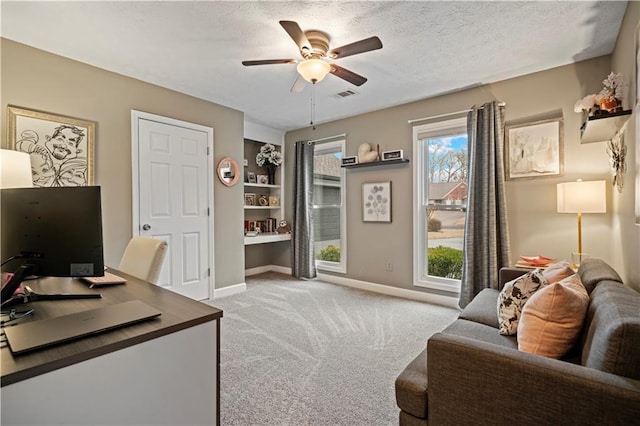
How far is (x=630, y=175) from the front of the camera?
6.61 ft

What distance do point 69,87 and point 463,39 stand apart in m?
3.51

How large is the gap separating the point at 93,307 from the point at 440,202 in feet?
11.7

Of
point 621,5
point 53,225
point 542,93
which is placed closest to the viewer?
point 53,225

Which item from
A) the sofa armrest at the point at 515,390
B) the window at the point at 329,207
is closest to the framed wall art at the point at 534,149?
the window at the point at 329,207

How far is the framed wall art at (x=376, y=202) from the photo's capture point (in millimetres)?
4137

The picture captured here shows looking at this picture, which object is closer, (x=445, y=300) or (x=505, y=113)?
(x=505, y=113)

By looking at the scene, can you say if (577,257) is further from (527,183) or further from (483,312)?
(483,312)

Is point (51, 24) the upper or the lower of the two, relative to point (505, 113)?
upper

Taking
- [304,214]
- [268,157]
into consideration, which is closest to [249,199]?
[268,157]

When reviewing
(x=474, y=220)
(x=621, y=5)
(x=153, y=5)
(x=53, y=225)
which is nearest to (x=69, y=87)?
(x=153, y=5)

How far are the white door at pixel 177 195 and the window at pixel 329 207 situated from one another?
71.1 inches

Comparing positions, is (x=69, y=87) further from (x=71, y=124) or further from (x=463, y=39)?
(x=463, y=39)

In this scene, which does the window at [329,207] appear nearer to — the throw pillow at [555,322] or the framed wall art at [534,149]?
the framed wall art at [534,149]

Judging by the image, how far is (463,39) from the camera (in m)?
2.47
